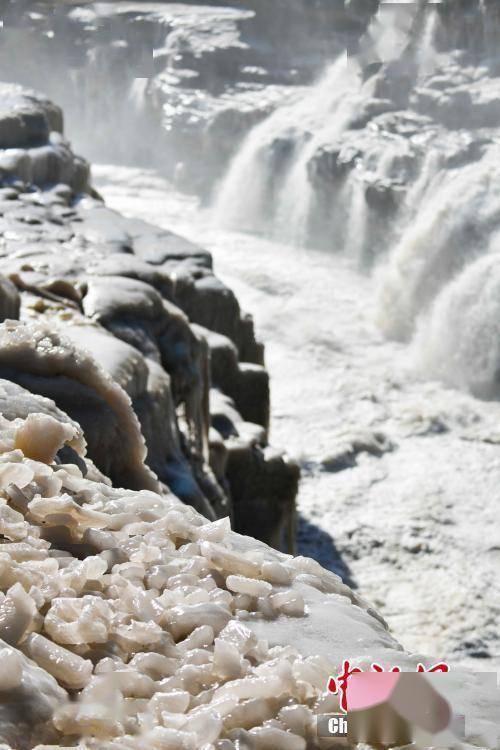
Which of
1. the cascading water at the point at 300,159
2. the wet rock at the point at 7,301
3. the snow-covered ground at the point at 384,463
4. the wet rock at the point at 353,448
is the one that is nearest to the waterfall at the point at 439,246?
the snow-covered ground at the point at 384,463

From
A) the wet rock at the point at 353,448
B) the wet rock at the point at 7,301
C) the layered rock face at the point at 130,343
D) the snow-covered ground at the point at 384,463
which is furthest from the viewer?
the wet rock at the point at 353,448

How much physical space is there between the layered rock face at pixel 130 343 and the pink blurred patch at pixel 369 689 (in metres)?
1.48

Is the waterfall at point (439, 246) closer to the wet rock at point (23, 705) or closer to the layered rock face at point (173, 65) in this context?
the layered rock face at point (173, 65)

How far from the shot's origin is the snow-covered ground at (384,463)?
6.21m

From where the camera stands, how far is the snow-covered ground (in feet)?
20.4

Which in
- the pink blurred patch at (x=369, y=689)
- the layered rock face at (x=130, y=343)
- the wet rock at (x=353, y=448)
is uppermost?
the pink blurred patch at (x=369, y=689)

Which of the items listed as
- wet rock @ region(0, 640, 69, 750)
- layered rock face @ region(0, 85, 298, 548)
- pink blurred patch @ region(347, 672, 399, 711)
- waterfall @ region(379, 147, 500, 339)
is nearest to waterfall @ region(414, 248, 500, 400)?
waterfall @ region(379, 147, 500, 339)

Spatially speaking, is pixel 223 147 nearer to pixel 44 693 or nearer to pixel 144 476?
pixel 144 476

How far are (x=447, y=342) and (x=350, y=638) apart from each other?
29.2ft

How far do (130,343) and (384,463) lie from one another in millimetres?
4087

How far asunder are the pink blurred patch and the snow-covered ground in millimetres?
4560

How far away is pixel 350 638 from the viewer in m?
1.53

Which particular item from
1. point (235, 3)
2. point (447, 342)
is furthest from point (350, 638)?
point (235, 3)

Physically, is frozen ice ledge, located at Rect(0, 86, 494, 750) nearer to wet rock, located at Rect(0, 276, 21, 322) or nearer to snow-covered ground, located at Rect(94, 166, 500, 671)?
wet rock, located at Rect(0, 276, 21, 322)
